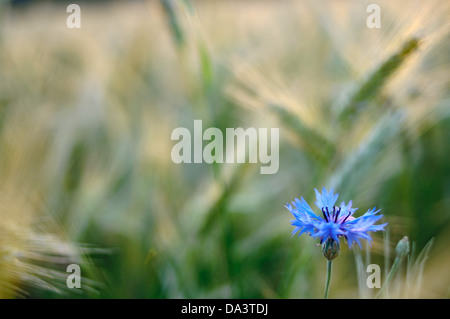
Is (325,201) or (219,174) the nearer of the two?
(325,201)

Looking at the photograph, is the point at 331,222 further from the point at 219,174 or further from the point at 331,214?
the point at 219,174

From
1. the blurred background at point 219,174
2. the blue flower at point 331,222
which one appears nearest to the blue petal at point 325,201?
the blue flower at point 331,222

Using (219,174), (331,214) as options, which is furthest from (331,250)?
(219,174)

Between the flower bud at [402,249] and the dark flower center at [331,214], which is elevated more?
the dark flower center at [331,214]

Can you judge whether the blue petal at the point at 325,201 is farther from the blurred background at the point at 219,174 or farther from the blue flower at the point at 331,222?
the blurred background at the point at 219,174

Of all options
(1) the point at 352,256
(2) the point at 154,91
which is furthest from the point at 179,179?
(2) the point at 154,91
